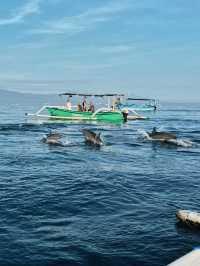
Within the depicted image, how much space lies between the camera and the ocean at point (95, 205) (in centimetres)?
1278

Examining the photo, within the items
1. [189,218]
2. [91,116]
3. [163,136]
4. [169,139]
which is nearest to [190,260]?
[189,218]

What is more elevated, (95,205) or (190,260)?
(190,260)

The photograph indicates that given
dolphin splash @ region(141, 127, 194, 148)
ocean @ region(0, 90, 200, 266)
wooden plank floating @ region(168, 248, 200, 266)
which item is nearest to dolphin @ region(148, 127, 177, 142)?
dolphin splash @ region(141, 127, 194, 148)

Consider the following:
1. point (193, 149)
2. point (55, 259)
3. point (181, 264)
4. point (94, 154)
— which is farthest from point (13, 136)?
point (181, 264)

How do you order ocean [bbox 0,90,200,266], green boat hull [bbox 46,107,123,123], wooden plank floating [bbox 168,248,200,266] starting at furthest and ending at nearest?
green boat hull [bbox 46,107,123,123], ocean [bbox 0,90,200,266], wooden plank floating [bbox 168,248,200,266]

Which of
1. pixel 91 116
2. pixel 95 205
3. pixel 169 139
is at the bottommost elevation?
pixel 95 205

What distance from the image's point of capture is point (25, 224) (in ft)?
49.3

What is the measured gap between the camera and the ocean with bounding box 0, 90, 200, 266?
12.8 m

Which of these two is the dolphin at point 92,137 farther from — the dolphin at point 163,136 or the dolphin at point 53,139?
the dolphin at point 163,136

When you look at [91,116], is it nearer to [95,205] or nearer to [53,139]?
[53,139]

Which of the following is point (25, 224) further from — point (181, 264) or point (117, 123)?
point (117, 123)

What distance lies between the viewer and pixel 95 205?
17.9 m

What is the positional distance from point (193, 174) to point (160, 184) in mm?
3937

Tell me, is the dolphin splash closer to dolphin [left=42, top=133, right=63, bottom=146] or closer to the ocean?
the ocean
